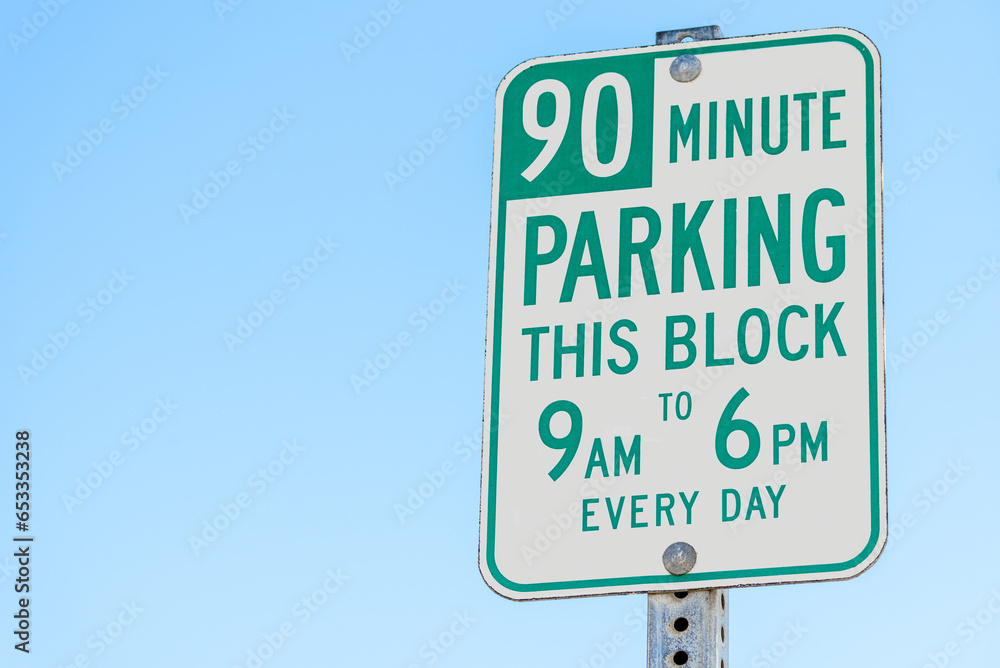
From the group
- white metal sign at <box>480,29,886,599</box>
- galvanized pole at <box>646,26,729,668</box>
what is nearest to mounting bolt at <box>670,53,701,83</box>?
white metal sign at <box>480,29,886,599</box>

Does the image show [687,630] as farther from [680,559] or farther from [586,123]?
[586,123]

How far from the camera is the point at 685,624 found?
265cm

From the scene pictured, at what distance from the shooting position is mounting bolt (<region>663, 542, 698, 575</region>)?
8.75 ft

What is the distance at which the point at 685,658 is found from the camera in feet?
8.57

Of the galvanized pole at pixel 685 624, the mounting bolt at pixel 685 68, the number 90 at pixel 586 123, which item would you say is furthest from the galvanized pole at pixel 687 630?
the mounting bolt at pixel 685 68

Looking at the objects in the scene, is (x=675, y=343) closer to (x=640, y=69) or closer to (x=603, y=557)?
(x=603, y=557)

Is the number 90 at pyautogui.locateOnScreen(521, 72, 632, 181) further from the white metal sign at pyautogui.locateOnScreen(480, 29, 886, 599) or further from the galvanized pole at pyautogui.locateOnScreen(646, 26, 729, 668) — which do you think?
the galvanized pole at pyautogui.locateOnScreen(646, 26, 729, 668)

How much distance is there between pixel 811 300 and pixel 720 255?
189 mm

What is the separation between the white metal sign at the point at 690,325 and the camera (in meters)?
2.70

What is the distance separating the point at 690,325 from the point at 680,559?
0.43 m

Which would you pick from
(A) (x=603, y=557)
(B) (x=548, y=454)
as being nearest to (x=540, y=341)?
(B) (x=548, y=454)

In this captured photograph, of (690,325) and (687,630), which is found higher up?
(690,325)

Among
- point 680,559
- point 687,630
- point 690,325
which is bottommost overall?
point 687,630

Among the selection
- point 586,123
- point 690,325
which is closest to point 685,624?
point 690,325
